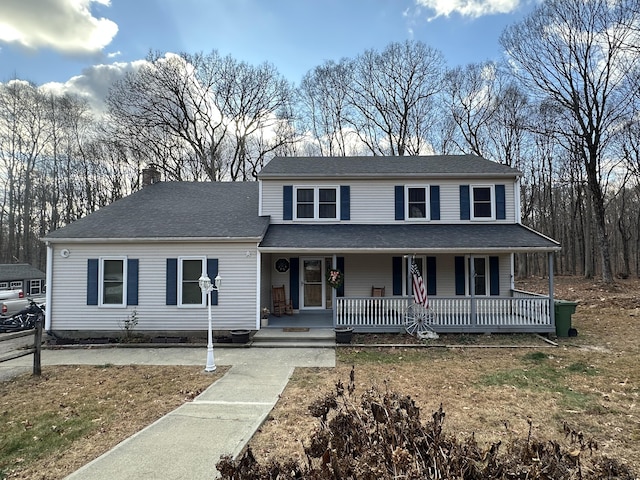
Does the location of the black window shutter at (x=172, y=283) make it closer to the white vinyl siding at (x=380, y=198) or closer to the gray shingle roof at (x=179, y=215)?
the gray shingle roof at (x=179, y=215)

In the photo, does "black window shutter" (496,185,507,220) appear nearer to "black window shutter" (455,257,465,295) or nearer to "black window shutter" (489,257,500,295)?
"black window shutter" (489,257,500,295)

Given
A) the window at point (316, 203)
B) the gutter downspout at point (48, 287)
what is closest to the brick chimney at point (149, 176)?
the gutter downspout at point (48, 287)

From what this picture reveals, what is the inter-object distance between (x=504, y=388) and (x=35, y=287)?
883 inches

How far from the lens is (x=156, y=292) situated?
10352mm

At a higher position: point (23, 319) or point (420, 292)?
point (420, 292)

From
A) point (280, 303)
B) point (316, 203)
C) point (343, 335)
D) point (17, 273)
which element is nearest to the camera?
point (343, 335)

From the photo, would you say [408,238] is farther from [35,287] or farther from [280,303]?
[35,287]

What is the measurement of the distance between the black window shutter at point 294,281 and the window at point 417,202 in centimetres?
449

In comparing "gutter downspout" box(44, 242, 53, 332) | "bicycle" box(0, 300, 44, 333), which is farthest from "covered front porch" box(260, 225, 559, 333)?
"bicycle" box(0, 300, 44, 333)

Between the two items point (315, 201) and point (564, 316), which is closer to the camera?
point (564, 316)

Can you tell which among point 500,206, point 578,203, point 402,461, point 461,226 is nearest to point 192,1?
point 461,226

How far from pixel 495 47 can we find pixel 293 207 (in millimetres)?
17428

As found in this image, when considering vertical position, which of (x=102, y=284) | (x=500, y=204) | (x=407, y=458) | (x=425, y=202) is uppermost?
(x=425, y=202)

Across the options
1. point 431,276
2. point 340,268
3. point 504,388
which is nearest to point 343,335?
point 340,268
